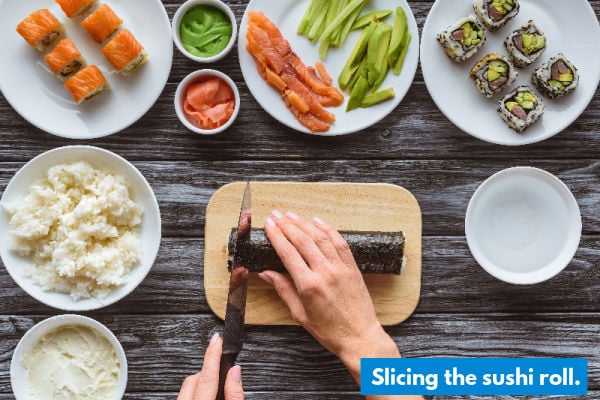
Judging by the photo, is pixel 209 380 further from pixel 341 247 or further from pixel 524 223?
pixel 524 223

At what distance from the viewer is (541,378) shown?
226cm

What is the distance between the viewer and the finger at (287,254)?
2012mm

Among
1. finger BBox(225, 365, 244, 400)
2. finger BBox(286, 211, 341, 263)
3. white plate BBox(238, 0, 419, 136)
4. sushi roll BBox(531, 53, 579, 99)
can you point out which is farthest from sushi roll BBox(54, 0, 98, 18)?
sushi roll BBox(531, 53, 579, 99)

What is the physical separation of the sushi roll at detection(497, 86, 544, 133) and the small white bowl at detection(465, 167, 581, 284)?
0.15 m

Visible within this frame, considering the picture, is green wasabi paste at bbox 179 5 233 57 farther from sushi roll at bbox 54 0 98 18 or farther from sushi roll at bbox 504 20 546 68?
sushi roll at bbox 504 20 546 68

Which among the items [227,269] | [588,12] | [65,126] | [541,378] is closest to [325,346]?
[227,269]

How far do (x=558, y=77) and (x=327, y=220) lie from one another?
2.96 feet

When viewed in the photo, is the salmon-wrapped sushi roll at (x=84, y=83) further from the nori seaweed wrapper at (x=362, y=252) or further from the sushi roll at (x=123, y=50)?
the nori seaweed wrapper at (x=362, y=252)

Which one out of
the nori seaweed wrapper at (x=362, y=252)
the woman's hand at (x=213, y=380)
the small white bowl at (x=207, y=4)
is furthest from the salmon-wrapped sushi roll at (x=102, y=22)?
the woman's hand at (x=213, y=380)

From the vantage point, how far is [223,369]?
1898 mm

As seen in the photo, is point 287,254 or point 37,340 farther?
point 37,340

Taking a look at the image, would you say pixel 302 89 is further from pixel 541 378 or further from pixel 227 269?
pixel 541 378

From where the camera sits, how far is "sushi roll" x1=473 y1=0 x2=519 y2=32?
7.26 ft

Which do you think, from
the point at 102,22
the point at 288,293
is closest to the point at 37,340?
the point at 288,293
